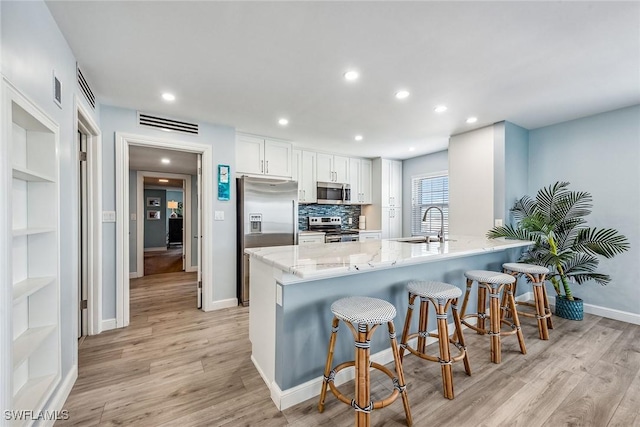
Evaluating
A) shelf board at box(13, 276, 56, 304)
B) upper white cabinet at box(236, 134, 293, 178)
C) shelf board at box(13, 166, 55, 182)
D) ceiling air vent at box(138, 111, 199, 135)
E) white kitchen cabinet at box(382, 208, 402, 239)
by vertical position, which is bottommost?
shelf board at box(13, 276, 56, 304)

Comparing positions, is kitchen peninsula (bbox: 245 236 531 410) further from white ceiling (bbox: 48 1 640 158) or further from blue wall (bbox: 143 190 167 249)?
blue wall (bbox: 143 190 167 249)

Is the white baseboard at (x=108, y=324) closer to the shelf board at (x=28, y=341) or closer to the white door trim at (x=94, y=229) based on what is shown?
the white door trim at (x=94, y=229)

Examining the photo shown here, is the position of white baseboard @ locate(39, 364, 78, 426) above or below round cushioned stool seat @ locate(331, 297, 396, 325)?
below

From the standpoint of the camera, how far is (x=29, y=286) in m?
1.37

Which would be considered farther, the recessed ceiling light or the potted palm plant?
the potted palm plant

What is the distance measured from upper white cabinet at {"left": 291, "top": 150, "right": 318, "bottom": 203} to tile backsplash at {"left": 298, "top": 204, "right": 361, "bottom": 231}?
378mm

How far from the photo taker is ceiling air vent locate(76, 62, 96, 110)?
2.12 meters

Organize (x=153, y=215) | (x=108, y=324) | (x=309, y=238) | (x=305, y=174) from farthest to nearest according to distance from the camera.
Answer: (x=153, y=215) < (x=305, y=174) < (x=309, y=238) < (x=108, y=324)

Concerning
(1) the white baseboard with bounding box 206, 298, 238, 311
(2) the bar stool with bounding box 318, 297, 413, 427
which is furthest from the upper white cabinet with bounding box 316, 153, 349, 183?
(2) the bar stool with bounding box 318, 297, 413, 427

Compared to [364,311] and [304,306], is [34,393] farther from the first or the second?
[364,311]

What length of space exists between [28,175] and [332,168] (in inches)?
163

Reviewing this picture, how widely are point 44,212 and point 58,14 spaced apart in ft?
3.77

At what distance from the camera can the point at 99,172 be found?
2.72 m

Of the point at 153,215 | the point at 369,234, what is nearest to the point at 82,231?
the point at 369,234
